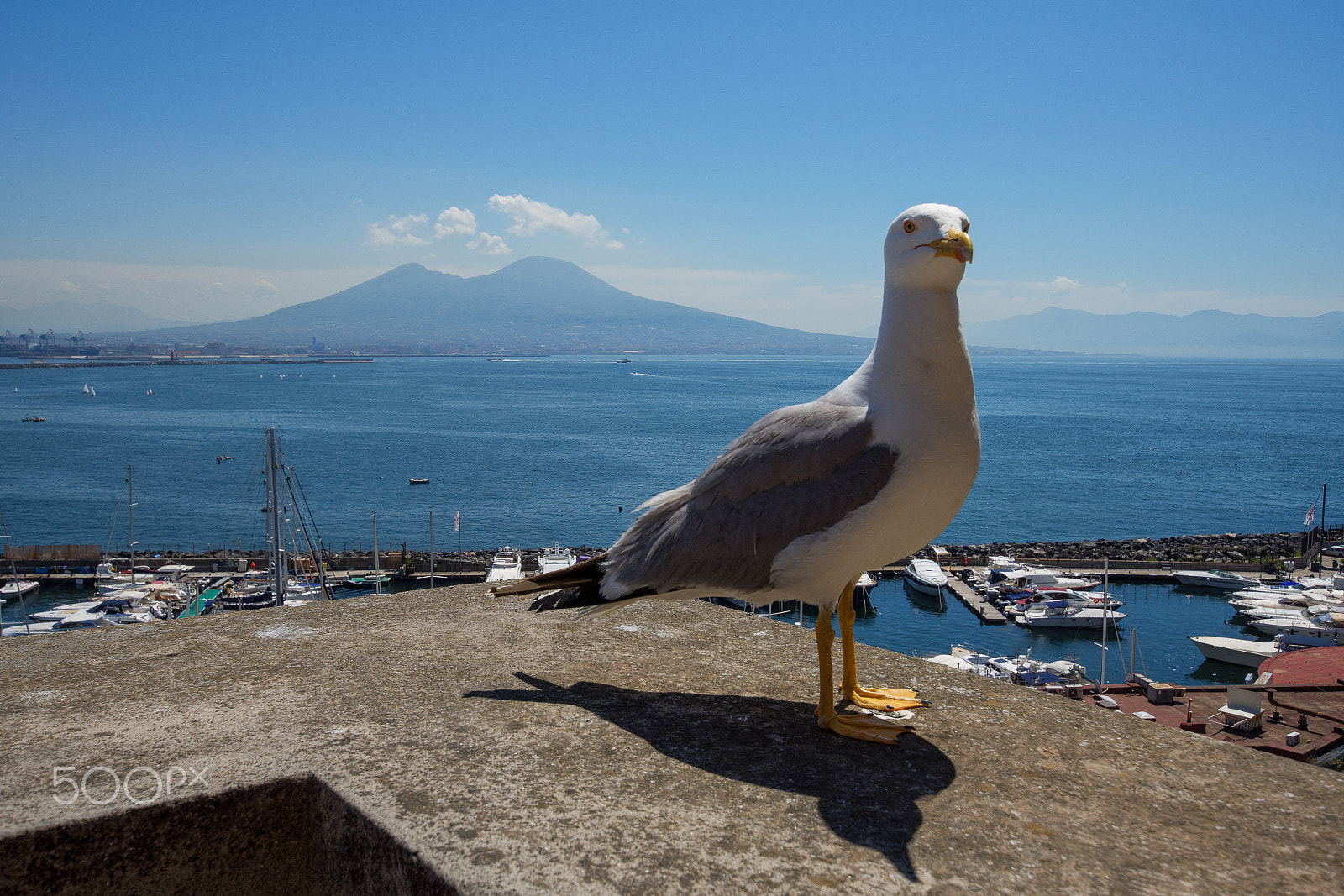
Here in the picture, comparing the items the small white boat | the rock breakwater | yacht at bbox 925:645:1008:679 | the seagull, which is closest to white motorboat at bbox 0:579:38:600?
yacht at bbox 925:645:1008:679

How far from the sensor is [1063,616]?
3266 cm

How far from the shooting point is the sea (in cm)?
4025

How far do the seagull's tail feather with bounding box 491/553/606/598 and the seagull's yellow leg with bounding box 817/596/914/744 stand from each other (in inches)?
31.2

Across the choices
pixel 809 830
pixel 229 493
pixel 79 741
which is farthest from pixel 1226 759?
pixel 229 493

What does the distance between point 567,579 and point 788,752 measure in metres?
0.96

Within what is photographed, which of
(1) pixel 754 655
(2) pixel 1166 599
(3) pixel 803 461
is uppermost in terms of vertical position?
(3) pixel 803 461

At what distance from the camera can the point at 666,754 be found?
90.9 inches

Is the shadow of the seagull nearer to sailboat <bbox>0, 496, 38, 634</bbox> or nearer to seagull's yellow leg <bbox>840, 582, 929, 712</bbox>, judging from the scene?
seagull's yellow leg <bbox>840, 582, 929, 712</bbox>

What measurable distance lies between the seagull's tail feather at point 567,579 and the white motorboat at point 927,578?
35044 millimetres

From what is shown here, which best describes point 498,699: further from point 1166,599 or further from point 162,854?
point 1166,599

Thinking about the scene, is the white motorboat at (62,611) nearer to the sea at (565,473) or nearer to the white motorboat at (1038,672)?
the sea at (565,473)

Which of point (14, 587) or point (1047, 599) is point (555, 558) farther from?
point (14, 587)

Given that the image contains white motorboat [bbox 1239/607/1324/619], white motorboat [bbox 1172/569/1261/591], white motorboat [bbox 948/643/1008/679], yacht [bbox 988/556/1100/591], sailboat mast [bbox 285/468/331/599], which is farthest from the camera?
white motorboat [bbox 1172/569/1261/591]

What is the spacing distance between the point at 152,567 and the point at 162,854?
134ft
